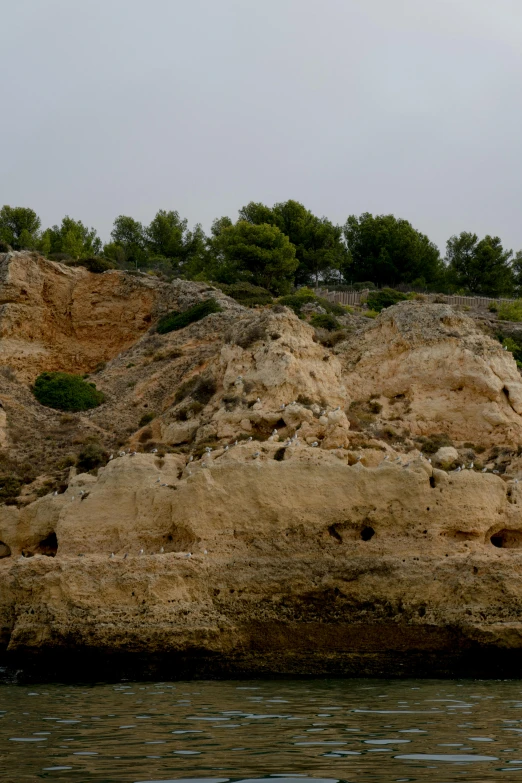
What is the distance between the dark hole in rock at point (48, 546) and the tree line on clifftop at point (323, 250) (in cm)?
3611

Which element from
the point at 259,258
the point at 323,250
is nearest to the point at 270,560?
the point at 259,258

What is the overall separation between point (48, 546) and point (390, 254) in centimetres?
4476

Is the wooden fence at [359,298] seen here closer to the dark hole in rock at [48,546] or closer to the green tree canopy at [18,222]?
the green tree canopy at [18,222]

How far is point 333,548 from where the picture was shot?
1930cm

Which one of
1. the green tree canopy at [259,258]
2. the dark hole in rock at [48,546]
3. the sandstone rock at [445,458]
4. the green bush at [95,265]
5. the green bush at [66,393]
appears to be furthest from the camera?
the green tree canopy at [259,258]

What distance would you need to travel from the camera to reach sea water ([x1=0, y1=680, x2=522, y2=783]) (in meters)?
8.66

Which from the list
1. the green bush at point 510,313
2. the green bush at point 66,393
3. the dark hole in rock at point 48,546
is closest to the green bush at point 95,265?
the green bush at point 66,393

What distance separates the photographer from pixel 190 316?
38.2 m

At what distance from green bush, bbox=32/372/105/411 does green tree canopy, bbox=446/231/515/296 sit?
35.9 metres

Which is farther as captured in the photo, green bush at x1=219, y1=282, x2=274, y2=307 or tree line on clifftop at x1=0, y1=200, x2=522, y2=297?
tree line on clifftop at x1=0, y1=200, x2=522, y2=297

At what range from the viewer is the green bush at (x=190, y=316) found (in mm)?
38094

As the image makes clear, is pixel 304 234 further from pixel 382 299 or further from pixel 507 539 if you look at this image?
pixel 507 539

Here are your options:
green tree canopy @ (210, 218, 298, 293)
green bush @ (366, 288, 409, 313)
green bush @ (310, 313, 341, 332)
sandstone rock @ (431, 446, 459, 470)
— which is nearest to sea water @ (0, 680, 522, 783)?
sandstone rock @ (431, 446, 459, 470)

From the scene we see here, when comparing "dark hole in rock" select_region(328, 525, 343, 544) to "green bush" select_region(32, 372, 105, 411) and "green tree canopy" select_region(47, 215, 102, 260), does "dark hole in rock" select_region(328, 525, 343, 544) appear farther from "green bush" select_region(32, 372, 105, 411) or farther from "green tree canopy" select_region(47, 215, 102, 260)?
"green tree canopy" select_region(47, 215, 102, 260)
